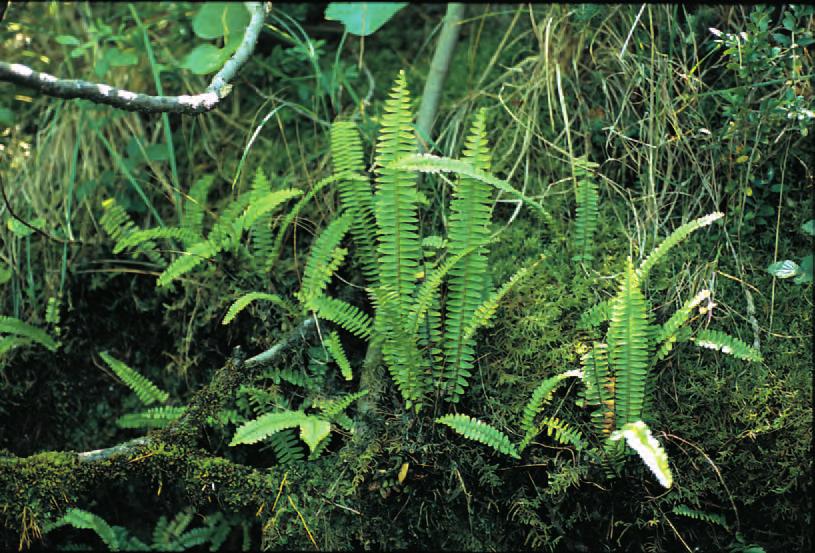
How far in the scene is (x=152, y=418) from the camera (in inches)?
106

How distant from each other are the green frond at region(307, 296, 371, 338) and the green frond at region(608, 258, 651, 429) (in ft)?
2.83

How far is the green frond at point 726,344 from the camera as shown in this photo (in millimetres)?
2314

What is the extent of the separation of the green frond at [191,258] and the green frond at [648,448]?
165 centimetres

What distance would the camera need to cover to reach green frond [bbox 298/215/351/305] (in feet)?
8.66

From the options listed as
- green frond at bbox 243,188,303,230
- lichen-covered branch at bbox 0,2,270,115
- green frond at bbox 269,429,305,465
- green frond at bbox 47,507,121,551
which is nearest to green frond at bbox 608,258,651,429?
green frond at bbox 269,429,305,465

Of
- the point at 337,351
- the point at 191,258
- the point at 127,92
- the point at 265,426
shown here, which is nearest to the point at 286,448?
the point at 265,426

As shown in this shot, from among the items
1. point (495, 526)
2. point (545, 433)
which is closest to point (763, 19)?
point (545, 433)

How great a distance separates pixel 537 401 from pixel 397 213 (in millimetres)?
822

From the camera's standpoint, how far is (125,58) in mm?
3094

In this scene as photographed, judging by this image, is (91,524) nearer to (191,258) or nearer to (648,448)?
(191,258)

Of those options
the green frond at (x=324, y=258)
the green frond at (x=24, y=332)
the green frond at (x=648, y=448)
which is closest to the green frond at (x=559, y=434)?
the green frond at (x=648, y=448)

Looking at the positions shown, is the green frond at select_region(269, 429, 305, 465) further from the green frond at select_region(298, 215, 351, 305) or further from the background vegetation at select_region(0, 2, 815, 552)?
the green frond at select_region(298, 215, 351, 305)

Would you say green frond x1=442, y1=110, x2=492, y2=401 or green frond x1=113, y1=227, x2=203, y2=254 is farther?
green frond x1=113, y1=227, x2=203, y2=254

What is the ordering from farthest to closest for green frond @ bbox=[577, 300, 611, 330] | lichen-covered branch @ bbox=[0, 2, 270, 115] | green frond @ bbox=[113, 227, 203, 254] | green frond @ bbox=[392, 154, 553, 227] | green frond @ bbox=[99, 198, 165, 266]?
green frond @ bbox=[99, 198, 165, 266] < green frond @ bbox=[113, 227, 203, 254] < green frond @ bbox=[577, 300, 611, 330] < green frond @ bbox=[392, 154, 553, 227] < lichen-covered branch @ bbox=[0, 2, 270, 115]
